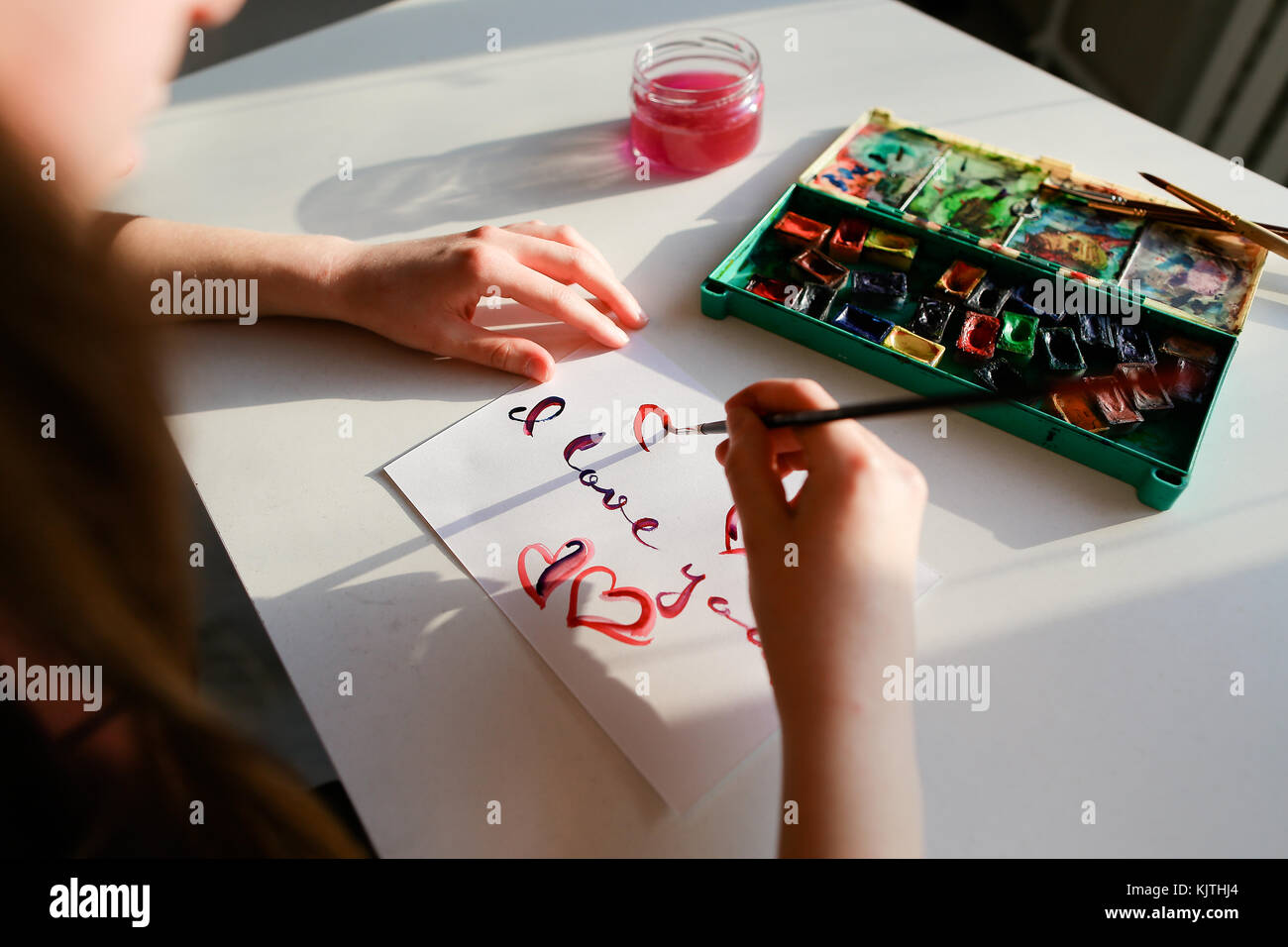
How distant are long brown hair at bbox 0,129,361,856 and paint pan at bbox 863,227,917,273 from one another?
71cm

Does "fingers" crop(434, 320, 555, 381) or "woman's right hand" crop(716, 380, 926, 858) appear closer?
"woman's right hand" crop(716, 380, 926, 858)

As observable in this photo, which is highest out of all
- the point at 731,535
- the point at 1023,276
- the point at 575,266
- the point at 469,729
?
the point at 1023,276

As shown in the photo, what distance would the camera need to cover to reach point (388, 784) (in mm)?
619

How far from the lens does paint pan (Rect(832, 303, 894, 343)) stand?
856 millimetres

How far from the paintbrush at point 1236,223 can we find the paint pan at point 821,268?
1.23ft

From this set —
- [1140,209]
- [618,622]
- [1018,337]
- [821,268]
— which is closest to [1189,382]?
[1018,337]

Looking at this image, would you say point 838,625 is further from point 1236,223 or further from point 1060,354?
point 1236,223

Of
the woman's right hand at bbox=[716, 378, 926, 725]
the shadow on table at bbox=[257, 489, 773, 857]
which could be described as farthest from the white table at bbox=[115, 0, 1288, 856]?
the woman's right hand at bbox=[716, 378, 926, 725]

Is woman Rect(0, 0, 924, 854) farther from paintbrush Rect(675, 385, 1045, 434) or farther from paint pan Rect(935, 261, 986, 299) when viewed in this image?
paint pan Rect(935, 261, 986, 299)

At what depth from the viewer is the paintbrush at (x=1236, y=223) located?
88 cm

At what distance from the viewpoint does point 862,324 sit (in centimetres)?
87

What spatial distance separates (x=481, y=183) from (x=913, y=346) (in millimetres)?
601

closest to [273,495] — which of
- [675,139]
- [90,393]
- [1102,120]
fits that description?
[90,393]

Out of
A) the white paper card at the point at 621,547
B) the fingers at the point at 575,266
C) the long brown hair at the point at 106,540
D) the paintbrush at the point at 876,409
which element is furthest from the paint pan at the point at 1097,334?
the long brown hair at the point at 106,540
